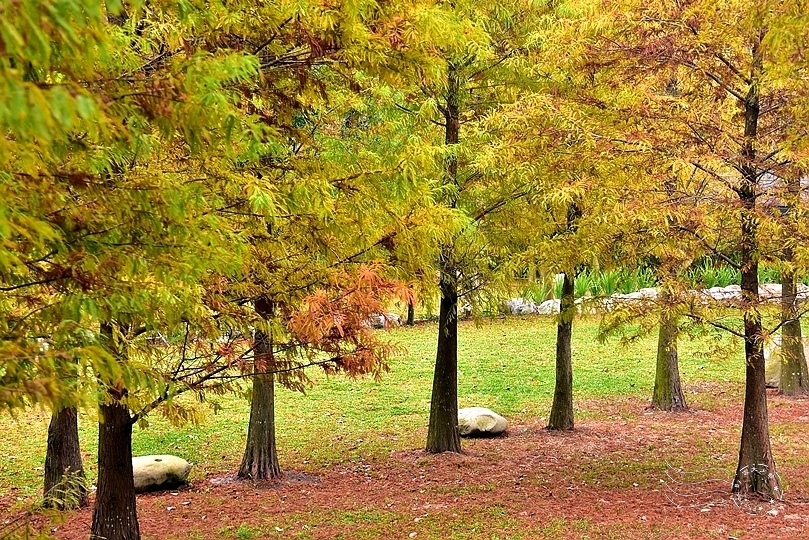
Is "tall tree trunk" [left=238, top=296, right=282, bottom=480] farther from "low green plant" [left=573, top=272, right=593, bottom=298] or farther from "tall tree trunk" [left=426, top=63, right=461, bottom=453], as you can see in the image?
"low green plant" [left=573, top=272, right=593, bottom=298]

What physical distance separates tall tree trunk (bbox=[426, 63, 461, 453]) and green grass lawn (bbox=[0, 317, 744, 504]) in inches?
20.0

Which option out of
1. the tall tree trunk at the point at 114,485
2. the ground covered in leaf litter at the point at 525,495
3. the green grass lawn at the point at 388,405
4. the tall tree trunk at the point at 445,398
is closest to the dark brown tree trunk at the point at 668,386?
the green grass lawn at the point at 388,405

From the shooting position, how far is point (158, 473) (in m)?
8.41

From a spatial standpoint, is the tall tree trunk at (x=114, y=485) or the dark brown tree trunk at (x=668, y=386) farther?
the dark brown tree trunk at (x=668, y=386)

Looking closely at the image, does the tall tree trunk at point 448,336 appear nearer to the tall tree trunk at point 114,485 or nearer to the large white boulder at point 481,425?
the large white boulder at point 481,425

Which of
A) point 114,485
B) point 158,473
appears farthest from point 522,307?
point 114,485

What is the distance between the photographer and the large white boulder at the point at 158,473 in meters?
8.34

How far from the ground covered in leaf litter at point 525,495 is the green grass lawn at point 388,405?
1027mm

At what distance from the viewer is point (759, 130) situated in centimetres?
683

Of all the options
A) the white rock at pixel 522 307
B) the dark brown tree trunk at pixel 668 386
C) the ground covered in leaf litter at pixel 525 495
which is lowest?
the ground covered in leaf litter at pixel 525 495

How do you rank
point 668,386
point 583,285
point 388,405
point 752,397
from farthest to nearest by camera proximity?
point 583,285 < point 388,405 < point 668,386 < point 752,397

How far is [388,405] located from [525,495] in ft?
18.2

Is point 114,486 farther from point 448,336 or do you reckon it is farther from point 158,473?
point 448,336

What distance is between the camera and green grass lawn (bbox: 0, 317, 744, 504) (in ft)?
32.4
